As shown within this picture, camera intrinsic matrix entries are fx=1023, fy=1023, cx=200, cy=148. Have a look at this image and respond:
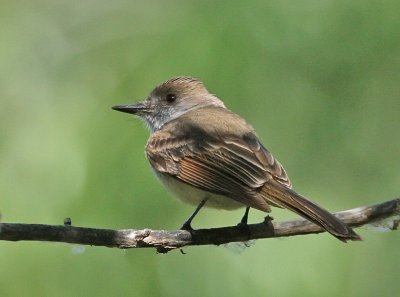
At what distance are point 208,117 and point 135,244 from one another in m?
1.75

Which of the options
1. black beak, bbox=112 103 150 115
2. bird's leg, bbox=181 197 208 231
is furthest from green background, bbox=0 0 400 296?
bird's leg, bbox=181 197 208 231

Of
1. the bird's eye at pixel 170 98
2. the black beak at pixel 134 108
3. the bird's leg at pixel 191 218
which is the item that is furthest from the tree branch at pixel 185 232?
the bird's eye at pixel 170 98

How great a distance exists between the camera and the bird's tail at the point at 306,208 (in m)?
4.22

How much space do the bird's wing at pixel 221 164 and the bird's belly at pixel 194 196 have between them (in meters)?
0.05

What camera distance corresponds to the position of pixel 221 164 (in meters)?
5.07

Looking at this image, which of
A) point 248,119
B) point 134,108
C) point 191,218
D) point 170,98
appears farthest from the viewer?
point 170,98

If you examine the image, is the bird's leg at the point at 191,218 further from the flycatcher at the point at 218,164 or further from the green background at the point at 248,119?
the green background at the point at 248,119

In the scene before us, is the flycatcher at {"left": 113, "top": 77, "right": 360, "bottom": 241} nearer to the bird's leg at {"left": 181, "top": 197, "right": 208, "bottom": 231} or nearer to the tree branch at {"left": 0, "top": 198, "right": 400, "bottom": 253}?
the bird's leg at {"left": 181, "top": 197, "right": 208, "bottom": 231}

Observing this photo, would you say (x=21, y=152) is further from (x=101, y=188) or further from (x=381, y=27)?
(x=381, y=27)

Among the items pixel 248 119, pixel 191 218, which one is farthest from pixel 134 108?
pixel 191 218

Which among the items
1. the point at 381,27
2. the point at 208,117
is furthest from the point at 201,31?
the point at 381,27

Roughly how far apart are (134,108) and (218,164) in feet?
3.58

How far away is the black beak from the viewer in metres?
5.61

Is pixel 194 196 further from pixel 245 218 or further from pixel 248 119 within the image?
pixel 248 119
